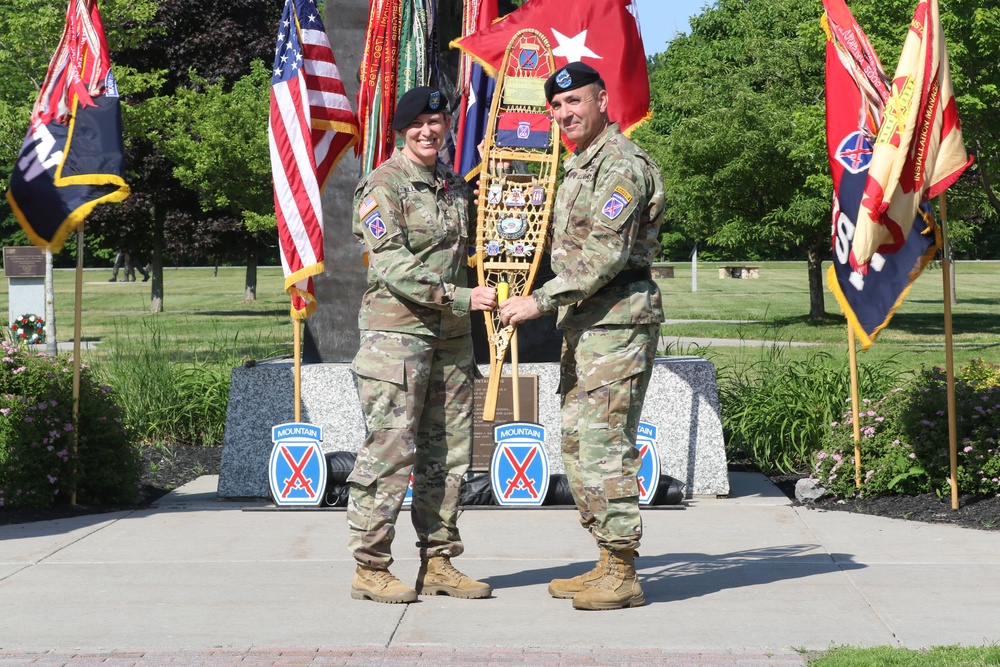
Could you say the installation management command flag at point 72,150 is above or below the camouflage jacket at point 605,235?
above

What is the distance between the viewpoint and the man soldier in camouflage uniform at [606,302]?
5172mm

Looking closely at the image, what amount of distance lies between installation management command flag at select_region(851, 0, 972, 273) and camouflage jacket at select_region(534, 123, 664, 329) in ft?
6.61

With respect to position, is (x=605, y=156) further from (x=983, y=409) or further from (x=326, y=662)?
(x=983, y=409)

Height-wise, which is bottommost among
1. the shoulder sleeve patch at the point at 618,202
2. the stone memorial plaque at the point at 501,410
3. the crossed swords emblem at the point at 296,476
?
the crossed swords emblem at the point at 296,476

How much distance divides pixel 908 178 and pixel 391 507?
3.58 m

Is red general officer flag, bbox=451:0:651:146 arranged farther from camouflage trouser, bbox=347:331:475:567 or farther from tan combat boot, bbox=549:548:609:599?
tan combat boot, bbox=549:548:609:599

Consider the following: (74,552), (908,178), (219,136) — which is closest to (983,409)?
(908,178)

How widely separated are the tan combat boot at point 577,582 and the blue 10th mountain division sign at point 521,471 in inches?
85.5

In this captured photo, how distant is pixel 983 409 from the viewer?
7.55 metres

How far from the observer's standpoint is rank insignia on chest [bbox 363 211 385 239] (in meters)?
5.33

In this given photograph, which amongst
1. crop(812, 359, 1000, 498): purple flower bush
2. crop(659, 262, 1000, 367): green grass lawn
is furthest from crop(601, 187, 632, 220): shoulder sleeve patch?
crop(659, 262, 1000, 367): green grass lawn

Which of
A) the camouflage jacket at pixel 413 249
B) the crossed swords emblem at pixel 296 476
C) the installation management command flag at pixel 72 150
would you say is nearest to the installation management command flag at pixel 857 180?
the camouflage jacket at pixel 413 249

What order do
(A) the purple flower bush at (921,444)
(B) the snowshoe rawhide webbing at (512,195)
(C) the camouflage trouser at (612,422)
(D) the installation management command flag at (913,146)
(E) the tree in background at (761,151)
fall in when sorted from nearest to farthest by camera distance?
(C) the camouflage trouser at (612,422), (B) the snowshoe rawhide webbing at (512,195), (D) the installation management command flag at (913,146), (A) the purple flower bush at (921,444), (E) the tree in background at (761,151)

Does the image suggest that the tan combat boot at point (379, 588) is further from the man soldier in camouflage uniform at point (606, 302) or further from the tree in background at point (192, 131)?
the tree in background at point (192, 131)
